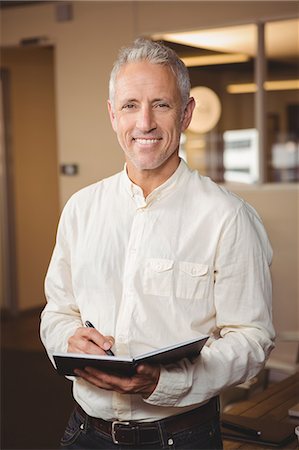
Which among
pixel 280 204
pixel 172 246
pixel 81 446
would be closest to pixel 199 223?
pixel 172 246

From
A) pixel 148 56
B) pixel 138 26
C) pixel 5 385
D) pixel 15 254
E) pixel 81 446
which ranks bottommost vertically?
pixel 5 385

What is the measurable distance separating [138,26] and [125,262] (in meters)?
4.20

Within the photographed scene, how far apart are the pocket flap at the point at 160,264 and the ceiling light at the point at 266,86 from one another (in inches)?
149

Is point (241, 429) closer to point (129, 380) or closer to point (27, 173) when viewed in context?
point (129, 380)

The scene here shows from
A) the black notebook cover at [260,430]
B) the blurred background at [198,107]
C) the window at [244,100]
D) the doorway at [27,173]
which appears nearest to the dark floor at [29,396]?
the blurred background at [198,107]

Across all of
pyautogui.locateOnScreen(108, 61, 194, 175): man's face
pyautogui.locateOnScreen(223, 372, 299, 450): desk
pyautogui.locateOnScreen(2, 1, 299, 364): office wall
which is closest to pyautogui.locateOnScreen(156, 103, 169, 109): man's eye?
pyautogui.locateOnScreen(108, 61, 194, 175): man's face

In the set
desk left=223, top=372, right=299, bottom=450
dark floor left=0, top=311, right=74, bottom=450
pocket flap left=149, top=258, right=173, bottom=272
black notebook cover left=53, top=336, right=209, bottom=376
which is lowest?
dark floor left=0, top=311, right=74, bottom=450

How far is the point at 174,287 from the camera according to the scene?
152cm

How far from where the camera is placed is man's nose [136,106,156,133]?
153cm

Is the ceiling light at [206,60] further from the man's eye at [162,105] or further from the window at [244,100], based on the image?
the man's eye at [162,105]

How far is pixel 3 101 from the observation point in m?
6.97

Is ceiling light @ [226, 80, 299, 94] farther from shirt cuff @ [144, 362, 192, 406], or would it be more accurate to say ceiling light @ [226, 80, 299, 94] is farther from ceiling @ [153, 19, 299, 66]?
shirt cuff @ [144, 362, 192, 406]

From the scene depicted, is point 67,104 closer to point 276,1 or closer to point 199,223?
point 276,1

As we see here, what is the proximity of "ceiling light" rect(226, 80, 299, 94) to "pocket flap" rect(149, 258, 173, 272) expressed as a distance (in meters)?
3.78
